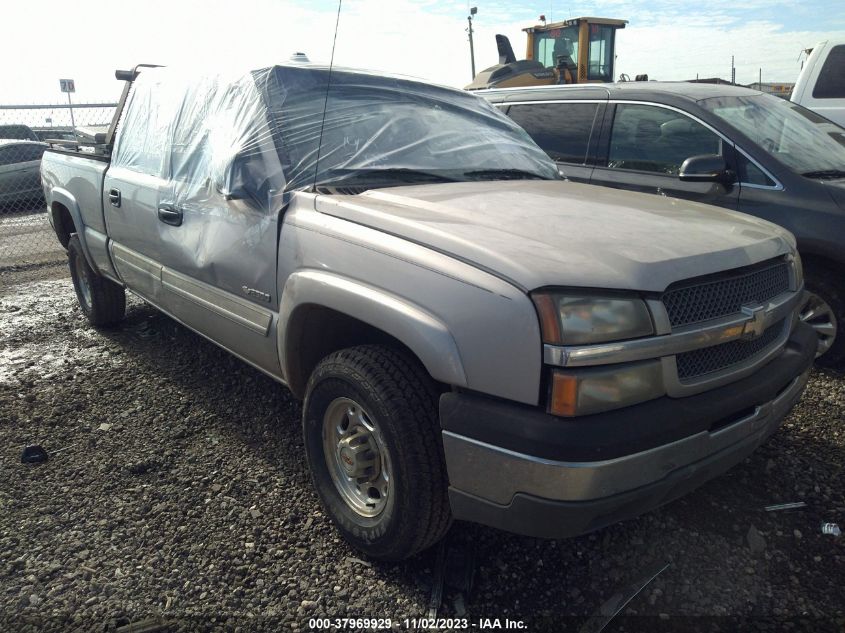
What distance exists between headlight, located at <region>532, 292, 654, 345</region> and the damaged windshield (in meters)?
1.29

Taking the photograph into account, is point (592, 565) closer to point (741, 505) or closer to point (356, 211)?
point (741, 505)

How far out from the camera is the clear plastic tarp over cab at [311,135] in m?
2.94

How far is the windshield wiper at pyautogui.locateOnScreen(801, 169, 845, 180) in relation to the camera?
4.21m

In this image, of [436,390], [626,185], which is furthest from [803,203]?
[436,390]

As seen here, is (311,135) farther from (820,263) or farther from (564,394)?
(820,263)

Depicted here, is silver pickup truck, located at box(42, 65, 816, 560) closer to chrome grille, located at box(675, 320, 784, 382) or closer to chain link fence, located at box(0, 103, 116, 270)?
chrome grille, located at box(675, 320, 784, 382)

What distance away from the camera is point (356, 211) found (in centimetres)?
250

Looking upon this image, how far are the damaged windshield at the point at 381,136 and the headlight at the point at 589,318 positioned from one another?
1.29m

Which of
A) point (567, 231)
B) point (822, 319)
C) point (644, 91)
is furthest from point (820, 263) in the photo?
point (567, 231)

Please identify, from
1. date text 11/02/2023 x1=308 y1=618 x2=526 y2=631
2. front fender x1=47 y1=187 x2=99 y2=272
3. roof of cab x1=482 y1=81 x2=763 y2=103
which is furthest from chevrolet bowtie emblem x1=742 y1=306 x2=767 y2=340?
front fender x1=47 y1=187 x2=99 y2=272

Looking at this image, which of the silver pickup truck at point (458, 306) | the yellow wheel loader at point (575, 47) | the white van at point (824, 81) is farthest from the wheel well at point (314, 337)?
Answer: the yellow wheel loader at point (575, 47)

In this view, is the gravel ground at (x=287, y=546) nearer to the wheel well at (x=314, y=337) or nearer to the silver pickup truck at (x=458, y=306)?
the silver pickup truck at (x=458, y=306)

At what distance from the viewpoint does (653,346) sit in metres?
1.97

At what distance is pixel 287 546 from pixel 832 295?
3487 mm
